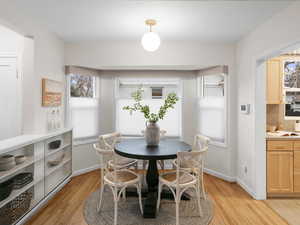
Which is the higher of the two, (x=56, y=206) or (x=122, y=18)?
(x=122, y=18)

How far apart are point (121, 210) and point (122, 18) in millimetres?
2597

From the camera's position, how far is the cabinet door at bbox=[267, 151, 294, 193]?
296 centimetres

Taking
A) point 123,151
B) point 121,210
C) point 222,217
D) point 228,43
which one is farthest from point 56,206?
point 228,43

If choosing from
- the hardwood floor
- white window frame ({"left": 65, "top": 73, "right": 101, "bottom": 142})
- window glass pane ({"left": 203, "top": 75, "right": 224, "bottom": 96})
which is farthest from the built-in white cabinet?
window glass pane ({"left": 203, "top": 75, "right": 224, "bottom": 96})

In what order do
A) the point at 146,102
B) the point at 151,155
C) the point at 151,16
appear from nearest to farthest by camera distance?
the point at 151,155
the point at 151,16
the point at 146,102

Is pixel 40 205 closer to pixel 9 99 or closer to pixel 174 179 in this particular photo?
pixel 9 99

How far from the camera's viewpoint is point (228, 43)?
148 inches

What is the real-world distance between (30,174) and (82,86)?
7.08 ft

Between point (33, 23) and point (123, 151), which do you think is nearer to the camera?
point (123, 151)

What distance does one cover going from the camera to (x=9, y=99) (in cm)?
283

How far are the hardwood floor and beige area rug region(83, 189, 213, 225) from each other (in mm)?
98

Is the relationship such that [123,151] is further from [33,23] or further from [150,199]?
[33,23]

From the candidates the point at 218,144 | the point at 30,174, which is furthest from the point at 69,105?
the point at 218,144

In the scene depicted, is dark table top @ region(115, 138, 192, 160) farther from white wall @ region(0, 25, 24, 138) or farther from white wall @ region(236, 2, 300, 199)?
white wall @ region(0, 25, 24, 138)
